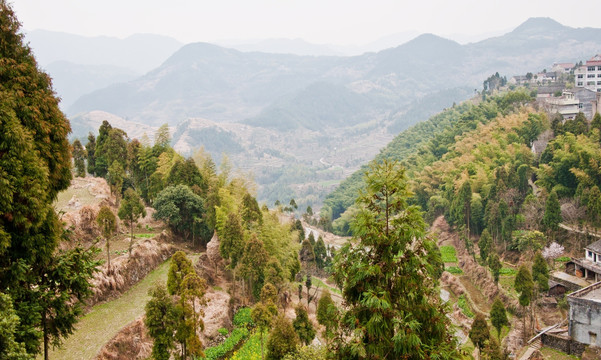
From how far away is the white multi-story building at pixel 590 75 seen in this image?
59188 mm

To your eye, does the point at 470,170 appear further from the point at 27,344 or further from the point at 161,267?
the point at 27,344

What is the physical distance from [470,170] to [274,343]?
31.0m

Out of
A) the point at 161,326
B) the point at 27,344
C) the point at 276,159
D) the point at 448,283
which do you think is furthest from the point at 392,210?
the point at 276,159

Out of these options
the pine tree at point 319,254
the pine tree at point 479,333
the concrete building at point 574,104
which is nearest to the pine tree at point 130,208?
the pine tree at point 479,333

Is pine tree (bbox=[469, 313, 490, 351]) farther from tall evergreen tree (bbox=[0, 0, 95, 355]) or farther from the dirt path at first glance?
tall evergreen tree (bbox=[0, 0, 95, 355])

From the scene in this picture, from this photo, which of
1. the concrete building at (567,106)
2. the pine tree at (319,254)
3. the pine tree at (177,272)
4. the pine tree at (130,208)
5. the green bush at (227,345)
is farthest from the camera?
the concrete building at (567,106)

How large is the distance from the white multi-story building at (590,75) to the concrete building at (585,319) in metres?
45.7

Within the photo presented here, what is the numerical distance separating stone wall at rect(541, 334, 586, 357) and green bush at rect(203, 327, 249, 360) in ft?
43.9

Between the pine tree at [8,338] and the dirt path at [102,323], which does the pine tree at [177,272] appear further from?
the pine tree at [8,338]

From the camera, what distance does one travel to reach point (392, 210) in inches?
319

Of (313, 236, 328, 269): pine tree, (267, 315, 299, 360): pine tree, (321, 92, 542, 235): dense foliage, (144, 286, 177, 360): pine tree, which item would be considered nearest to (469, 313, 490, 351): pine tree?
(267, 315, 299, 360): pine tree

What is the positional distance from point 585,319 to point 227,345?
15112 mm

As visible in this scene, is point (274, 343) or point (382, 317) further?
point (274, 343)

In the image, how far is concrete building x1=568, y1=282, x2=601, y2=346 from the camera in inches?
835
